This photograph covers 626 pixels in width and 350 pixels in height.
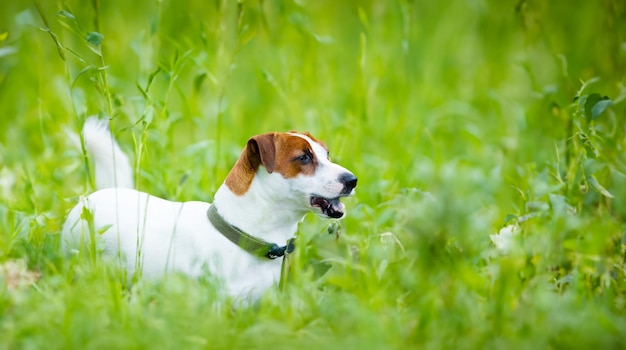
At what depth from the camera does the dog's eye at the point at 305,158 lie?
8.50 feet

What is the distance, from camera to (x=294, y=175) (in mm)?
2572

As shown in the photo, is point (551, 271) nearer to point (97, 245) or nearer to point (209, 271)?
point (209, 271)

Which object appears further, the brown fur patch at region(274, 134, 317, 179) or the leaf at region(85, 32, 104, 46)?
the brown fur patch at region(274, 134, 317, 179)

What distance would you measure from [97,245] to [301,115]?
1.94m

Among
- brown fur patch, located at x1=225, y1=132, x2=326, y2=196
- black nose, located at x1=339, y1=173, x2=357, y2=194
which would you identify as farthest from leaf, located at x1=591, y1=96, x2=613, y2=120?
brown fur patch, located at x1=225, y1=132, x2=326, y2=196

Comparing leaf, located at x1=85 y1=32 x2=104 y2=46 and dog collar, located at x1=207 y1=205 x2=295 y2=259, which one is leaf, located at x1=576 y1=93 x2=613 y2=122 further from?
leaf, located at x1=85 y1=32 x2=104 y2=46

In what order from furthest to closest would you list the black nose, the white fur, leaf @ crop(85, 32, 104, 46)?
1. the white fur
2. the black nose
3. leaf @ crop(85, 32, 104, 46)

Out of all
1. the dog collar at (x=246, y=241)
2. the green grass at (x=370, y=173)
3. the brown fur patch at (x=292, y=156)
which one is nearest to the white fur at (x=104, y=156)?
the green grass at (x=370, y=173)

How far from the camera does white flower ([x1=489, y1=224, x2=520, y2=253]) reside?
100 inches

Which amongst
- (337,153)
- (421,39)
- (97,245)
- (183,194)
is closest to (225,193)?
(97,245)

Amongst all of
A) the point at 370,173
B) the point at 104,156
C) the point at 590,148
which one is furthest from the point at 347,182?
the point at 370,173

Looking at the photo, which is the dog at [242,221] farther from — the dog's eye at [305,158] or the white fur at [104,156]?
the white fur at [104,156]

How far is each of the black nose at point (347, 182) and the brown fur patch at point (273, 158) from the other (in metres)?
0.11

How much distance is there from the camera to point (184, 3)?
227 inches
